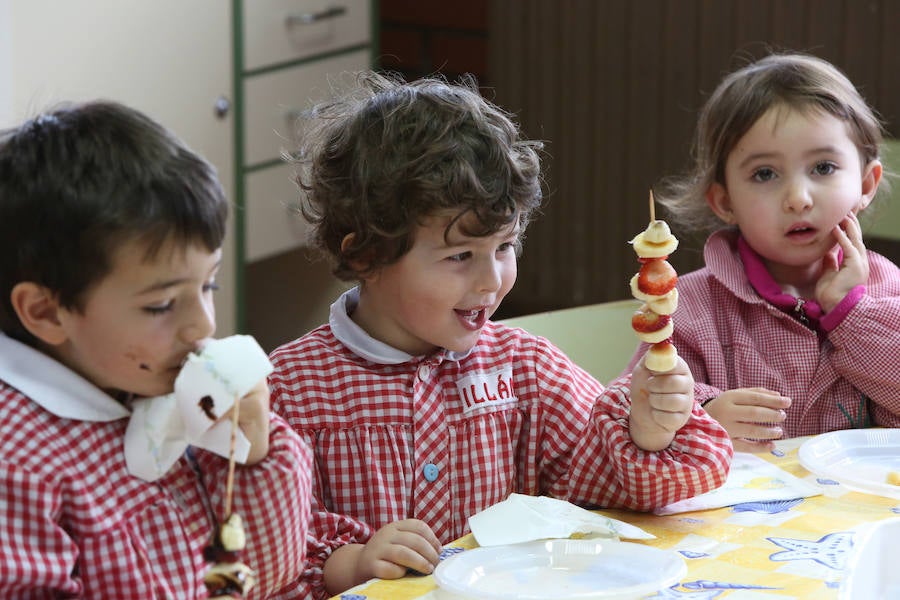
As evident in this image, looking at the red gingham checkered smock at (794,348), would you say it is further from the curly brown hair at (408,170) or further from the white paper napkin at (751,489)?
the curly brown hair at (408,170)

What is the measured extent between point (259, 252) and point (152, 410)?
2.36 m

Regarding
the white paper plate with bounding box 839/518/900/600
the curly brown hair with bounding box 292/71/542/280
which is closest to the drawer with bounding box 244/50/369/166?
the curly brown hair with bounding box 292/71/542/280

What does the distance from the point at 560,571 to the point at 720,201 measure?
2.99ft

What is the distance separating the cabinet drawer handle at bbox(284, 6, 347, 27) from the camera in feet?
11.1

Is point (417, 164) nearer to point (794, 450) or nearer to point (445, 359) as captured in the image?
point (445, 359)

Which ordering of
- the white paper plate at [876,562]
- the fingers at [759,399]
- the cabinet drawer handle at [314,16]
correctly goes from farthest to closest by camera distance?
the cabinet drawer handle at [314,16], the fingers at [759,399], the white paper plate at [876,562]

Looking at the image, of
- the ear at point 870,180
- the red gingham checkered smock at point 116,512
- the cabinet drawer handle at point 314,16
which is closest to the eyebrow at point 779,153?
the ear at point 870,180

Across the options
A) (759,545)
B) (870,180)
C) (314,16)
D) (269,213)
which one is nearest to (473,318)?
(759,545)

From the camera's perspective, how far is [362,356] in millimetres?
1419

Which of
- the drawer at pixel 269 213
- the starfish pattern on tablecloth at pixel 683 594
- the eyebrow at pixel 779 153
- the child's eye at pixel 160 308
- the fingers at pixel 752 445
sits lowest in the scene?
the drawer at pixel 269 213

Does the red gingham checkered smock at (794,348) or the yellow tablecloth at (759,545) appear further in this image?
the red gingham checkered smock at (794,348)

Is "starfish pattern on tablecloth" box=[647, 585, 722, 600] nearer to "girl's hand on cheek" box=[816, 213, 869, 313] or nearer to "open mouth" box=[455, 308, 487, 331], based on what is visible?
"open mouth" box=[455, 308, 487, 331]

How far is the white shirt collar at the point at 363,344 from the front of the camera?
55.7 inches

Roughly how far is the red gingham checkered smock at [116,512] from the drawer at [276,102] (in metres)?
2.23
